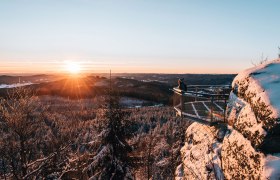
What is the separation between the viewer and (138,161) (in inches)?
792

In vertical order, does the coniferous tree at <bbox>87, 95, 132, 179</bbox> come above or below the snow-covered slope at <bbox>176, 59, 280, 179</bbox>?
below

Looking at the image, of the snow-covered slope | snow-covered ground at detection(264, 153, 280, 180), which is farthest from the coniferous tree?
snow-covered ground at detection(264, 153, 280, 180)

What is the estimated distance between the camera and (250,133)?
8250 millimetres

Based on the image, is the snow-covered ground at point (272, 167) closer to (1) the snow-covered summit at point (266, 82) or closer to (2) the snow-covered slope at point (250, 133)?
(2) the snow-covered slope at point (250, 133)

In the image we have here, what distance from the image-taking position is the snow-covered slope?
7.36 metres

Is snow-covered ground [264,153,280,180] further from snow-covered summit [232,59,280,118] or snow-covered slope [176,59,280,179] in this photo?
snow-covered summit [232,59,280,118]

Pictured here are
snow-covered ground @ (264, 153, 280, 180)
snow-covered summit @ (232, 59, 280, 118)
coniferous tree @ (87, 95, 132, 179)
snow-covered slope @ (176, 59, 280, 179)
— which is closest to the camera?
snow-covered ground @ (264, 153, 280, 180)

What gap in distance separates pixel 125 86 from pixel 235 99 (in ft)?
522

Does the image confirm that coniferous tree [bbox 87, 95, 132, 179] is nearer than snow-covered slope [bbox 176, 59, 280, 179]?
No

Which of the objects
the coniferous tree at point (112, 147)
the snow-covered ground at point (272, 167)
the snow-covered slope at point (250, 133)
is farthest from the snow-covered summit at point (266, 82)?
the coniferous tree at point (112, 147)

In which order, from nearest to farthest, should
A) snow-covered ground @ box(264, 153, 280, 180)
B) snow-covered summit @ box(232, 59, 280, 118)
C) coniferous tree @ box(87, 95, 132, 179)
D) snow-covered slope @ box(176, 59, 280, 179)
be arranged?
1. snow-covered ground @ box(264, 153, 280, 180)
2. snow-covered slope @ box(176, 59, 280, 179)
3. snow-covered summit @ box(232, 59, 280, 118)
4. coniferous tree @ box(87, 95, 132, 179)

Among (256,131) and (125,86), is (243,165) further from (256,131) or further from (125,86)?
(125,86)

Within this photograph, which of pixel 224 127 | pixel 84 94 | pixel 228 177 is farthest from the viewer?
pixel 84 94

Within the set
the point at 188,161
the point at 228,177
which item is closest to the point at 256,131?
the point at 228,177
